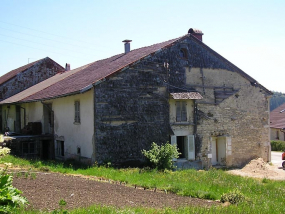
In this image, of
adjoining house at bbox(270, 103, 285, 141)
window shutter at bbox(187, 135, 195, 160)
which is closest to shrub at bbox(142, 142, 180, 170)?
window shutter at bbox(187, 135, 195, 160)

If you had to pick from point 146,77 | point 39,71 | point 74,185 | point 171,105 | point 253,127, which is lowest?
point 74,185

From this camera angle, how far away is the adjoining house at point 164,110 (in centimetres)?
1600

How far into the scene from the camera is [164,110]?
58.0ft

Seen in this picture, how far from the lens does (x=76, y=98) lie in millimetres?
17188

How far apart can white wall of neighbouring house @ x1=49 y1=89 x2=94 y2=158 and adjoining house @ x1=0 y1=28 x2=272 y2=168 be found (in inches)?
1.9

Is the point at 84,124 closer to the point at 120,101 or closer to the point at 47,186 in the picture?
the point at 120,101

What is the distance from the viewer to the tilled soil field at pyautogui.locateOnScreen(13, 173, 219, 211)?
7.65 metres

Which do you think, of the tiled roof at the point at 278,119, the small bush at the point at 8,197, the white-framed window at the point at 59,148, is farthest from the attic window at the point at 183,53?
the tiled roof at the point at 278,119

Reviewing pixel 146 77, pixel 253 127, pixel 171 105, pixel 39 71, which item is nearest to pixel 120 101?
pixel 146 77

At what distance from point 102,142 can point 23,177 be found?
5.69 meters

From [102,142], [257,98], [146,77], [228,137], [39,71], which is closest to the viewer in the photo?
[102,142]

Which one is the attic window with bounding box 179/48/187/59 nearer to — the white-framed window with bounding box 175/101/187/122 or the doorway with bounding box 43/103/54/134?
the white-framed window with bounding box 175/101/187/122

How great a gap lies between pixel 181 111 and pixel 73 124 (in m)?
5.92

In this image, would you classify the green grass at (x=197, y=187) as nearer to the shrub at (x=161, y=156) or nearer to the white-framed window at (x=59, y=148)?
the shrub at (x=161, y=156)
